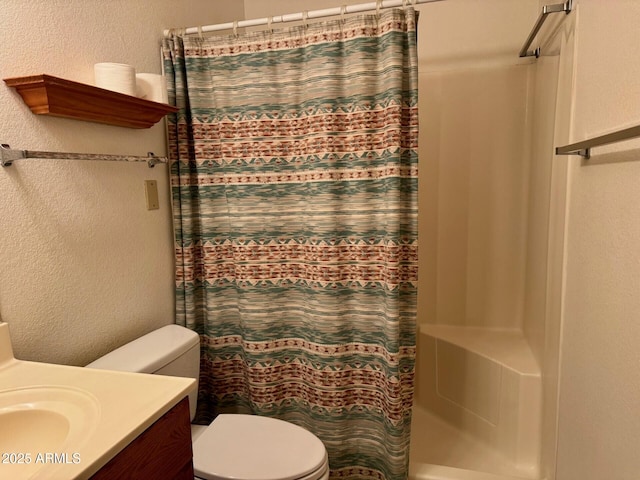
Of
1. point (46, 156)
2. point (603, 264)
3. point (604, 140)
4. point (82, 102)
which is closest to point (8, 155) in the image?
point (46, 156)

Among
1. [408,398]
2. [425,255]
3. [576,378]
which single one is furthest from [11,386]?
[425,255]

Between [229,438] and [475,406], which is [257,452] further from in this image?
[475,406]

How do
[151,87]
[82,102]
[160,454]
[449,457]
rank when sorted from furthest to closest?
[449,457] < [151,87] < [82,102] < [160,454]

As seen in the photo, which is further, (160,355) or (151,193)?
(151,193)

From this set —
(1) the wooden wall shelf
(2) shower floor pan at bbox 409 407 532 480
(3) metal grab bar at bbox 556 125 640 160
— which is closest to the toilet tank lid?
(1) the wooden wall shelf

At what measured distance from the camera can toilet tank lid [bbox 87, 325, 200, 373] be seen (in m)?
1.29

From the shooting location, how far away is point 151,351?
1390 mm

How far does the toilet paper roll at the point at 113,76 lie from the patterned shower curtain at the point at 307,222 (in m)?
0.39

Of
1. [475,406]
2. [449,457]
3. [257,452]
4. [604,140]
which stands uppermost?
[604,140]

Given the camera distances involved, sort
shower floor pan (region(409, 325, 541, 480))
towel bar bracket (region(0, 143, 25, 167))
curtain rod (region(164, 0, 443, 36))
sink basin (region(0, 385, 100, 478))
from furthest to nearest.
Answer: shower floor pan (region(409, 325, 541, 480)) < curtain rod (region(164, 0, 443, 36)) < towel bar bracket (region(0, 143, 25, 167)) < sink basin (region(0, 385, 100, 478))

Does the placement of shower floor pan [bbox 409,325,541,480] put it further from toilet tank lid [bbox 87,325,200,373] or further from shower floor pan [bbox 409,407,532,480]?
toilet tank lid [bbox 87,325,200,373]

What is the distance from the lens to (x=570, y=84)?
140 centimetres

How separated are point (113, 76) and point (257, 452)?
4.44 ft

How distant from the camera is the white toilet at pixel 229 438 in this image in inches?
50.0
